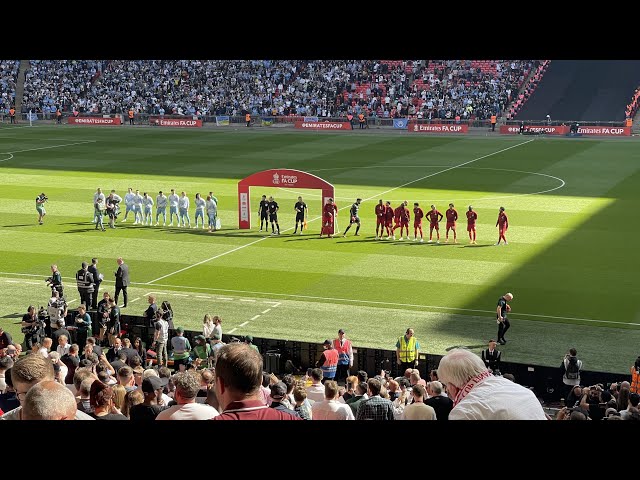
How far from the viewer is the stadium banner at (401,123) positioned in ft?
222

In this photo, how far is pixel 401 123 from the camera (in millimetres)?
67938

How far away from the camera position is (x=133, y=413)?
354 inches

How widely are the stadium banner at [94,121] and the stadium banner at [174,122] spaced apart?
271 cm

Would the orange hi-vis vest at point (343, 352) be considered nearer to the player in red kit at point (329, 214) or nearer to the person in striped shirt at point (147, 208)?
the player in red kit at point (329, 214)

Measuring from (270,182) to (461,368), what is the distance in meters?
29.3

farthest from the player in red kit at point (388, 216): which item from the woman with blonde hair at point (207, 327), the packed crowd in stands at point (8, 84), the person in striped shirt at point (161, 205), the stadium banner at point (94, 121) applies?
the packed crowd in stands at point (8, 84)

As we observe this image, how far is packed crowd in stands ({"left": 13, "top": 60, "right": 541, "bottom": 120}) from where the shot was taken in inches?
2798

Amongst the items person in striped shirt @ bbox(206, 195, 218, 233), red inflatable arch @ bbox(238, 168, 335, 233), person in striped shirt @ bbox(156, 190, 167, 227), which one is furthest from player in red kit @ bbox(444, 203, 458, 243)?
person in striped shirt @ bbox(156, 190, 167, 227)

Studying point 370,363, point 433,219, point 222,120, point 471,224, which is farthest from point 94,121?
point 370,363

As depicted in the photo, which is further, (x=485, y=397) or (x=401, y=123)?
(x=401, y=123)

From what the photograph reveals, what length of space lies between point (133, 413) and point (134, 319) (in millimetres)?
13233

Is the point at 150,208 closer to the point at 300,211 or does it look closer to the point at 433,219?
the point at 300,211
